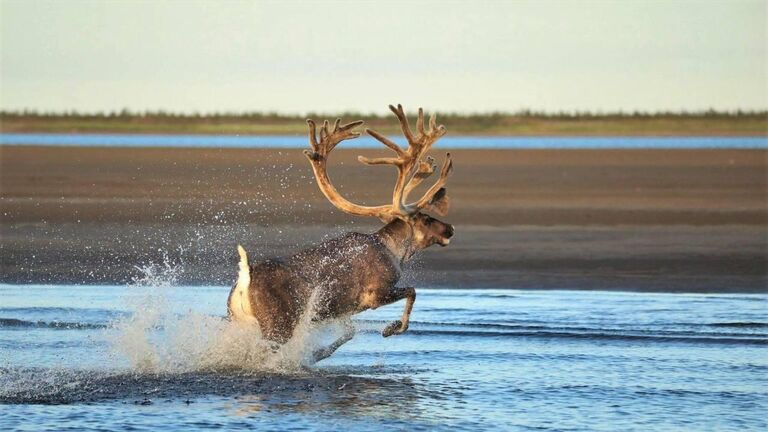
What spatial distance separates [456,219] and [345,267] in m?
10.7

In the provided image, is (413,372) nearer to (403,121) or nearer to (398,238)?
(398,238)

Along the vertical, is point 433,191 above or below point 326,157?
below

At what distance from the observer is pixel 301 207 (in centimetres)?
2275

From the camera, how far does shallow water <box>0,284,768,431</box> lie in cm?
977

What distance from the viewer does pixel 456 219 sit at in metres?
22.0

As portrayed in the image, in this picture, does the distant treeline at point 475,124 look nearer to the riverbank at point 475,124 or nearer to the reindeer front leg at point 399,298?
the riverbank at point 475,124

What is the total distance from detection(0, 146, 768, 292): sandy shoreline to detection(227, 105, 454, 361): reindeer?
14.6 feet

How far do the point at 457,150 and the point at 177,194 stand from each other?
16.0 meters

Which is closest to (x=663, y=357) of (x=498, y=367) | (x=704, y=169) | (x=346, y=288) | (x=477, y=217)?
(x=498, y=367)

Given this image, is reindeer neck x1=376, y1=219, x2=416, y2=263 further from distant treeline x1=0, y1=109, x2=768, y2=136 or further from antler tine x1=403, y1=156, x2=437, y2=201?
distant treeline x1=0, y1=109, x2=768, y2=136

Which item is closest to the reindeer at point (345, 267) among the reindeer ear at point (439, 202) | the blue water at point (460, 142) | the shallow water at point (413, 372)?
the reindeer ear at point (439, 202)

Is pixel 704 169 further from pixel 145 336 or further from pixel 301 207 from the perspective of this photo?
pixel 145 336

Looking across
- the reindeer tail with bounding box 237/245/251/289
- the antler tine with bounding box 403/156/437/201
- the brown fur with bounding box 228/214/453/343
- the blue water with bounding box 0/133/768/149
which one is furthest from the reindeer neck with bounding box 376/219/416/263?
the blue water with bounding box 0/133/768/149

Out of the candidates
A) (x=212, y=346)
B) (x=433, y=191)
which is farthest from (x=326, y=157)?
(x=212, y=346)
